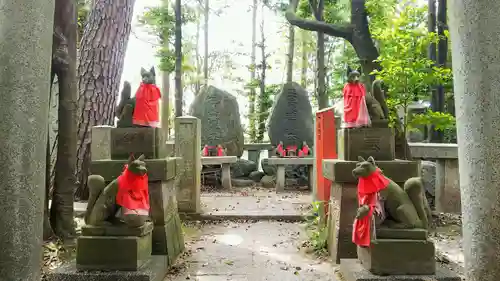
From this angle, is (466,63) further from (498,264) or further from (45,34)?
(45,34)

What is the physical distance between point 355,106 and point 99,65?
537 centimetres

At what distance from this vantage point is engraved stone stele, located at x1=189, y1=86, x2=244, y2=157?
42.2 ft

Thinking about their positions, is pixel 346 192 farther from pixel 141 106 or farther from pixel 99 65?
pixel 99 65

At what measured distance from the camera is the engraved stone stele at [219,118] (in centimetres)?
1288

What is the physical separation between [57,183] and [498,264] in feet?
17.3

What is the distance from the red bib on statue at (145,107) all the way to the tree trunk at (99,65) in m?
3.53

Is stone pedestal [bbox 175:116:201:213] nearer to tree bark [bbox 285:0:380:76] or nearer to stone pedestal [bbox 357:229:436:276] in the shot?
tree bark [bbox 285:0:380:76]

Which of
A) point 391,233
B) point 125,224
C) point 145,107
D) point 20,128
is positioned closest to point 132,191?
point 125,224

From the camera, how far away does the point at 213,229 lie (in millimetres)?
6926

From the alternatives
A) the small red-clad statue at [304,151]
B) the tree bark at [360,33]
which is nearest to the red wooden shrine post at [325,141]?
the tree bark at [360,33]

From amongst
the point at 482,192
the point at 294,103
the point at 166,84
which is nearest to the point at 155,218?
the point at 482,192

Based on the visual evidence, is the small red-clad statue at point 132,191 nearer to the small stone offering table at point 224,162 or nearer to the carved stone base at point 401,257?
the carved stone base at point 401,257

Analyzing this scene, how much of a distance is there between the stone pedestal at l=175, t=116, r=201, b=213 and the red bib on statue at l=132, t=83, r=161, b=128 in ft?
10.6

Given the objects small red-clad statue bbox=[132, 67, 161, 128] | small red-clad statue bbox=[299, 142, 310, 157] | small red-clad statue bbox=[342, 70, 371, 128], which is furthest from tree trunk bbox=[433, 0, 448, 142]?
small red-clad statue bbox=[132, 67, 161, 128]
